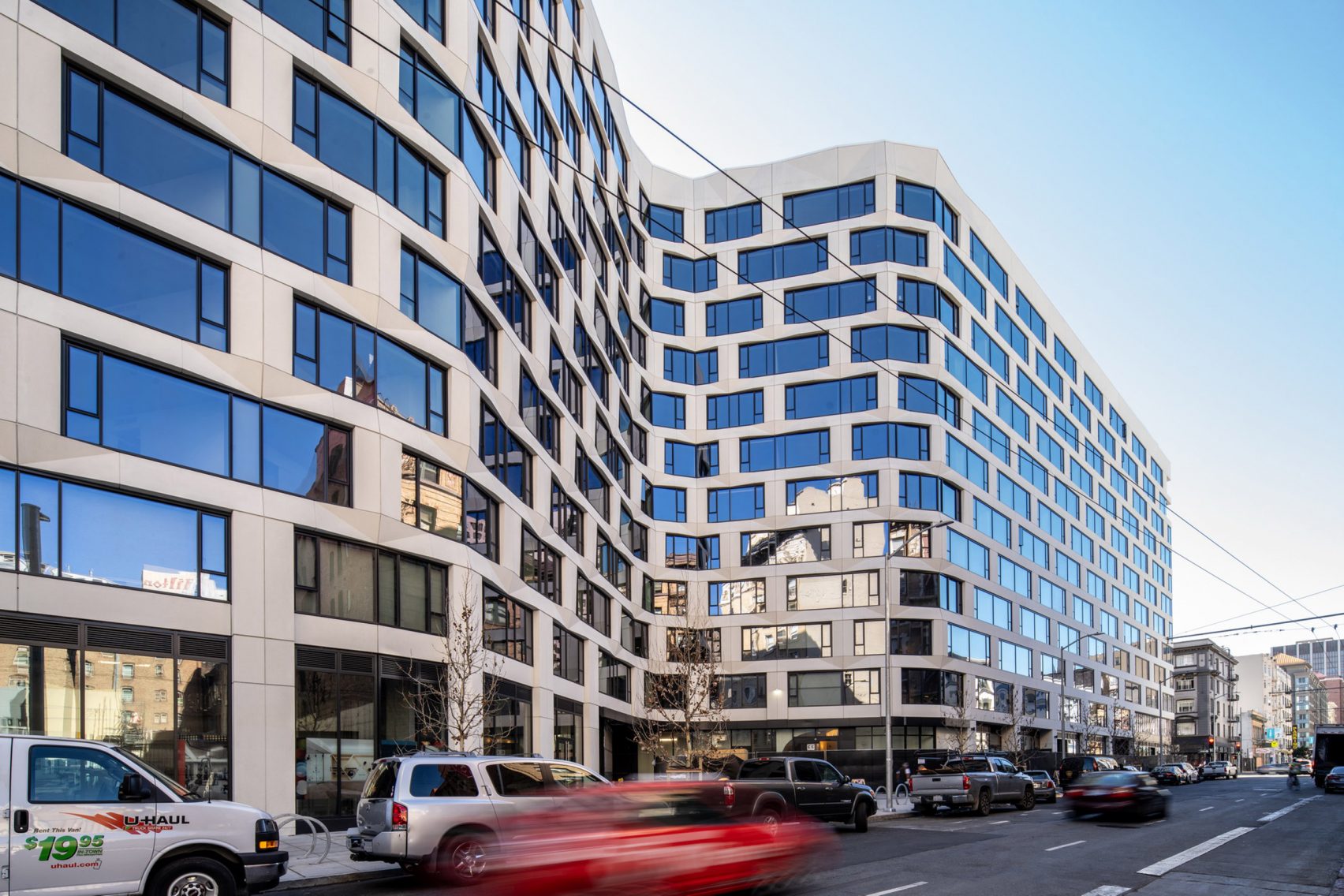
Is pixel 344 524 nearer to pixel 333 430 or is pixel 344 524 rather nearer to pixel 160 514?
pixel 333 430

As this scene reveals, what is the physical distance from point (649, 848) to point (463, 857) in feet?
18.7

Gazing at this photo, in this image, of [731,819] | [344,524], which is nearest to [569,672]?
[344,524]

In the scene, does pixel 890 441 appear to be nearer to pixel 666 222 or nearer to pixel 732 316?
pixel 732 316

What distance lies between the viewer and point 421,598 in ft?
90.0

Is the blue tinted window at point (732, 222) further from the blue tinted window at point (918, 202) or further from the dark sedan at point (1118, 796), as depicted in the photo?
the dark sedan at point (1118, 796)

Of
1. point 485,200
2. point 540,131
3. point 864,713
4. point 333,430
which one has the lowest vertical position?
point 864,713

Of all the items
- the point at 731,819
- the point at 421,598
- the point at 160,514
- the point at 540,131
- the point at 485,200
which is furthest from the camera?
the point at 540,131

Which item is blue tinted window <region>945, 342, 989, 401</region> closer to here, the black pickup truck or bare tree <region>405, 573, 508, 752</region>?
bare tree <region>405, 573, 508, 752</region>

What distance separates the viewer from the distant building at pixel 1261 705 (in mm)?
162500

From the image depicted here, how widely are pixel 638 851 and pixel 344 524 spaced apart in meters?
16.1

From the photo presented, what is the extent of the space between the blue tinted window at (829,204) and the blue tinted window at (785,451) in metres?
12.0

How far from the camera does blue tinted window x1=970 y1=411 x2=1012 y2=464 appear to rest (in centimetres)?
6525

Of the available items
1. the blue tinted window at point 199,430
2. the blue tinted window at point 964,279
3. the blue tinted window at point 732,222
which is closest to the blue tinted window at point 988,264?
the blue tinted window at point 964,279

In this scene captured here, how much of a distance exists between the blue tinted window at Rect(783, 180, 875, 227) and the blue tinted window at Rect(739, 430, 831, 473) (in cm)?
1197
